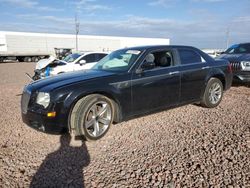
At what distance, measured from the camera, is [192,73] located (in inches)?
220

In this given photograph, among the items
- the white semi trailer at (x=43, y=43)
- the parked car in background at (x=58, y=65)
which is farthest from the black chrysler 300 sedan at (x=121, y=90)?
the white semi trailer at (x=43, y=43)

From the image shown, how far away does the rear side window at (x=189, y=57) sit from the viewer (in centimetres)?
559

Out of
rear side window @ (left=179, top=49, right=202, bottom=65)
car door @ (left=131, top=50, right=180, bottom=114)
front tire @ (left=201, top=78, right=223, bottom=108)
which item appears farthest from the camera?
front tire @ (left=201, top=78, right=223, bottom=108)

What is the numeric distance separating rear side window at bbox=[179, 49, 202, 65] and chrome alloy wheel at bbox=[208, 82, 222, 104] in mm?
766

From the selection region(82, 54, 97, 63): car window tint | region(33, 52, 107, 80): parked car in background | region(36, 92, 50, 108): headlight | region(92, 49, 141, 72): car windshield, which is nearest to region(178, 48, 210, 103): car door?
region(92, 49, 141, 72): car windshield

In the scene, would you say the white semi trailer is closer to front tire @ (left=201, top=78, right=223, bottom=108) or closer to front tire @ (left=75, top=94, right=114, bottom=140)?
front tire @ (left=201, top=78, right=223, bottom=108)

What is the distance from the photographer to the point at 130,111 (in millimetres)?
4656

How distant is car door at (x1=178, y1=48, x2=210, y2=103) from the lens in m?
5.45

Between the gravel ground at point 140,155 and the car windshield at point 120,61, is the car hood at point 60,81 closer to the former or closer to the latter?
the car windshield at point 120,61

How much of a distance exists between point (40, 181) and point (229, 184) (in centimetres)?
223

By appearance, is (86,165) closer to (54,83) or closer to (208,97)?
(54,83)

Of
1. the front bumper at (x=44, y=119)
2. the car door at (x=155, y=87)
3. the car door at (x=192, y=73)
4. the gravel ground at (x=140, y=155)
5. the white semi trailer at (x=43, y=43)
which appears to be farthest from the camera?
the white semi trailer at (x=43, y=43)

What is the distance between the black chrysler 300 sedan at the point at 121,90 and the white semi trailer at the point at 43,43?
35.8m

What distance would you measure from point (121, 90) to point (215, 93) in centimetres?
288
